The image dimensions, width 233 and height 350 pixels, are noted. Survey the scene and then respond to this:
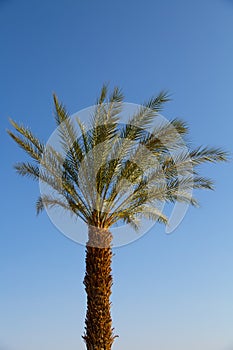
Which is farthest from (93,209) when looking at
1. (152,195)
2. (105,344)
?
(105,344)

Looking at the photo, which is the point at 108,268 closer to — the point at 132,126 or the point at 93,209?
the point at 93,209

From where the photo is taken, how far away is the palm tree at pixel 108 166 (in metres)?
11.7

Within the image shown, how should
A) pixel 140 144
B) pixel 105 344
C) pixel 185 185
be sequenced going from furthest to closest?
pixel 185 185 < pixel 140 144 < pixel 105 344

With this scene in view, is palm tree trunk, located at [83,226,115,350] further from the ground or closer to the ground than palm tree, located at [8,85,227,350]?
closer to the ground

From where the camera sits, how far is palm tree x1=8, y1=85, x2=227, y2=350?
459 inches

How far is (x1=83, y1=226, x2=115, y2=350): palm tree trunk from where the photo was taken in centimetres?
1091

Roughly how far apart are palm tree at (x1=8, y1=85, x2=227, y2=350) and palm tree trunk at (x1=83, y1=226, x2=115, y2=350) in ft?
0.09

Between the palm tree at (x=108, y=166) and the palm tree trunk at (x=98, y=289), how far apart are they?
0.03m

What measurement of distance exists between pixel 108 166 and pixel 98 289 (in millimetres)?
3325

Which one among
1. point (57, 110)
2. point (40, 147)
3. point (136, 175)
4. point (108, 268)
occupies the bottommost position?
point (108, 268)

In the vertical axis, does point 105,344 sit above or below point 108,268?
below

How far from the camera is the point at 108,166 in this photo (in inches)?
466

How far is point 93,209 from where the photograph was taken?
38.8 feet

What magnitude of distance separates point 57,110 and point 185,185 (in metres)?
4.34
